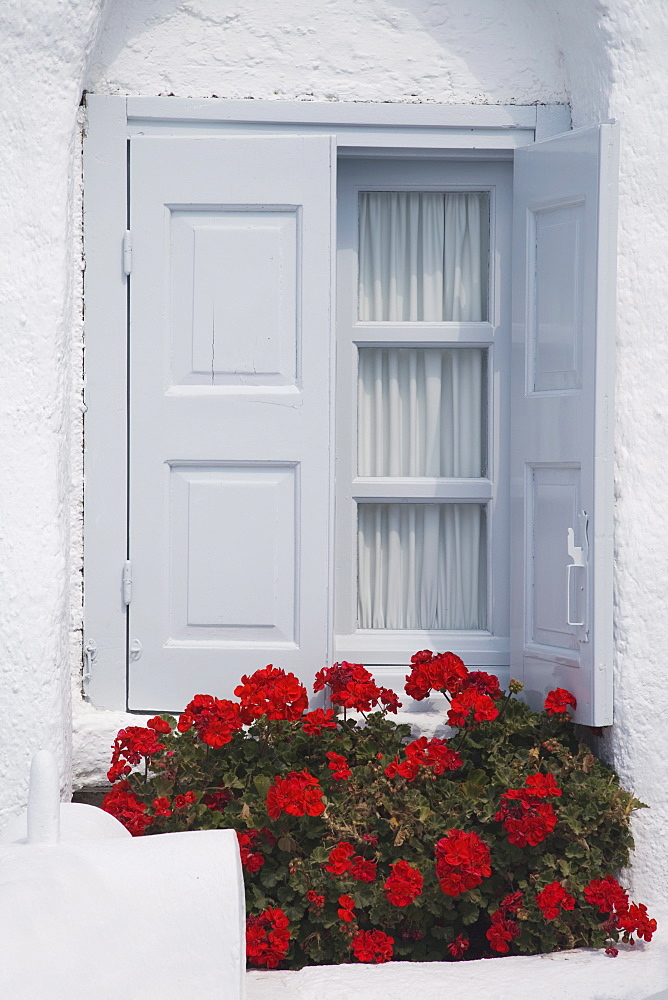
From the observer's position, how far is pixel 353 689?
2.75 metres

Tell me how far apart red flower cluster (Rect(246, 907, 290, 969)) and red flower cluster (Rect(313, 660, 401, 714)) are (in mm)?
602

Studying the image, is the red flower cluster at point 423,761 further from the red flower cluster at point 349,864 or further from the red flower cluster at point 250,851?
the red flower cluster at point 250,851

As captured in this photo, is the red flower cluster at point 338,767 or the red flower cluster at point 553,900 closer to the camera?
the red flower cluster at point 553,900

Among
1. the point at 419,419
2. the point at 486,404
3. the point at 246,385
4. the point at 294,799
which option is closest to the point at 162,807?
the point at 294,799

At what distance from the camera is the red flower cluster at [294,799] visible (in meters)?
2.39

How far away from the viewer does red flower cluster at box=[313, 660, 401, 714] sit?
8.94ft

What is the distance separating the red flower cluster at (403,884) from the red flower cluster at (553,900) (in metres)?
0.33

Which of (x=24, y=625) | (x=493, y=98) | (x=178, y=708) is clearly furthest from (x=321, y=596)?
(x=493, y=98)

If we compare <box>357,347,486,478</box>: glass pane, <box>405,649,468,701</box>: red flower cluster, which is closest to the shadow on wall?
<box>357,347,486,478</box>: glass pane

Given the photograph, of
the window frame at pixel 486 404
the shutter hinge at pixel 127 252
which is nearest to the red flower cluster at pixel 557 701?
the window frame at pixel 486 404

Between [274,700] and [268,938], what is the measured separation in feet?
2.02

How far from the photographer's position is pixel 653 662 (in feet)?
9.15

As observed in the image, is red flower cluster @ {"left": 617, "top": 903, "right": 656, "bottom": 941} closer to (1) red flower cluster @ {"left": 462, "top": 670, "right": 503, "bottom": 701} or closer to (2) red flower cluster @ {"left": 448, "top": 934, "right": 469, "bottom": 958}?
(2) red flower cluster @ {"left": 448, "top": 934, "right": 469, "bottom": 958}

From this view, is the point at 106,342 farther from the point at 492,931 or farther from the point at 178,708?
the point at 492,931
